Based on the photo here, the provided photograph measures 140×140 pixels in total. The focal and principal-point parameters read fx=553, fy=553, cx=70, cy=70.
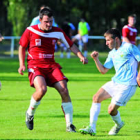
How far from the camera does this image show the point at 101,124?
384 inches

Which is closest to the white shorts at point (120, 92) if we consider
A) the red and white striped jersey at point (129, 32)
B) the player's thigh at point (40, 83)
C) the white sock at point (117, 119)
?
the white sock at point (117, 119)

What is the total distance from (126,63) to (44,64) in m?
1.39

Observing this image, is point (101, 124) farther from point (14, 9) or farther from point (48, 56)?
point (14, 9)

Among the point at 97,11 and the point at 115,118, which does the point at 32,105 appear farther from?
the point at 97,11

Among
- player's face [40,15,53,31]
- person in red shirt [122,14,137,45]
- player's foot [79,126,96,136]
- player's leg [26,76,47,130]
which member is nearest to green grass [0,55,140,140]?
player's foot [79,126,96,136]

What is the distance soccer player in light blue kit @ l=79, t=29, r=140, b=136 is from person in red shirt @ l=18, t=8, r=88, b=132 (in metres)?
0.54

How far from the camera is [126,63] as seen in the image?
337 inches

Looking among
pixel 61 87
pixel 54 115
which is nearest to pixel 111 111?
pixel 61 87

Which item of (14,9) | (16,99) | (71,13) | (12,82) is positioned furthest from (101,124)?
(71,13)

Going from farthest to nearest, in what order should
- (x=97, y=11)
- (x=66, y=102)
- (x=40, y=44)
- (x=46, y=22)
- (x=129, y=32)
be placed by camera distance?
(x=97, y=11) → (x=129, y=32) → (x=40, y=44) → (x=46, y=22) → (x=66, y=102)

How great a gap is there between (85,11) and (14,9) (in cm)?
747

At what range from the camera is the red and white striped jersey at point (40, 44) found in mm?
9117

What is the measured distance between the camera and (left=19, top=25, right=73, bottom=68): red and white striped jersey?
29.9 feet

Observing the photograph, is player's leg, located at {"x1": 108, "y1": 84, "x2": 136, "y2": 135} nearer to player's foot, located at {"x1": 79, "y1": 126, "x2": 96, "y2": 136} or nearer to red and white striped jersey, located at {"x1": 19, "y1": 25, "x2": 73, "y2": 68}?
player's foot, located at {"x1": 79, "y1": 126, "x2": 96, "y2": 136}
